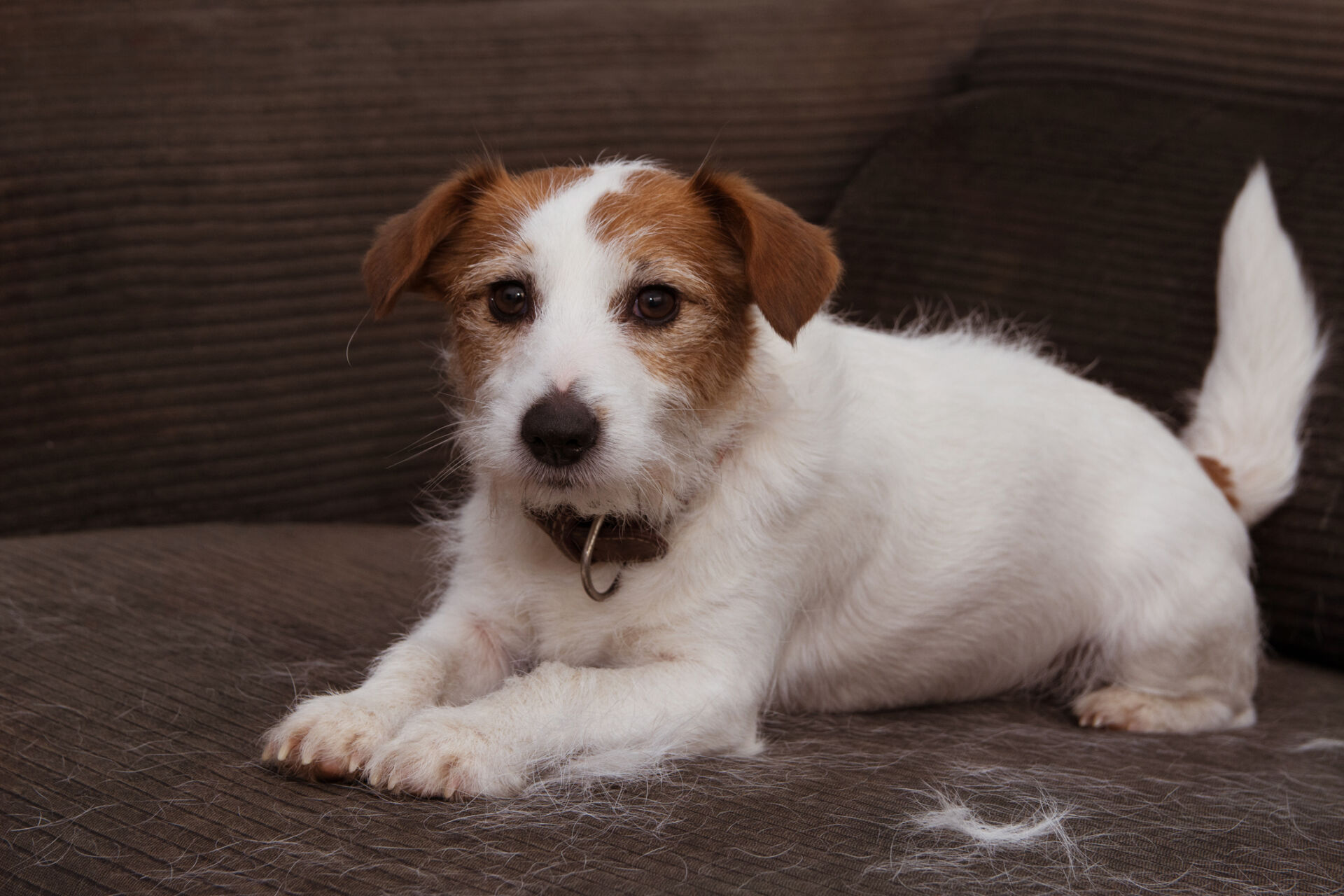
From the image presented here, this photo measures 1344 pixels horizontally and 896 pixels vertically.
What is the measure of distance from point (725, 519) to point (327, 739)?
1.95ft

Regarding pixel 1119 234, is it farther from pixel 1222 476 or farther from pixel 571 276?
pixel 571 276

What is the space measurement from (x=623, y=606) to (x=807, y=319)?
449 millimetres

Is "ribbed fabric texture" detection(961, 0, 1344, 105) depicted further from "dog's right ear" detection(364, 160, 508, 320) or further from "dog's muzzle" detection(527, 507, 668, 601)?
"dog's muzzle" detection(527, 507, 668, 601)

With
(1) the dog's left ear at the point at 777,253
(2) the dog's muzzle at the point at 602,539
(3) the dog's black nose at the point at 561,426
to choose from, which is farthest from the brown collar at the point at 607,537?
(1) the dog's left ear at the point at 777,253

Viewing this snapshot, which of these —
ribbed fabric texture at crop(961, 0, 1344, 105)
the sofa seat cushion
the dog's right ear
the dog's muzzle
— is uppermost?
ribbed fabric texture at crop(961, 0, 1344, 105)

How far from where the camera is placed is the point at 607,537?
1681 mm

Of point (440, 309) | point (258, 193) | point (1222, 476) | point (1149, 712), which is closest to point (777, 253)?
point (1149, 712)

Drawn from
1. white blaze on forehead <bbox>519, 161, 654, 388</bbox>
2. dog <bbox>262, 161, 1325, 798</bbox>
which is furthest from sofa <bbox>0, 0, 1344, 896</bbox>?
white blaze on forehead <bbox>519, 161, 654, 388</bbox>

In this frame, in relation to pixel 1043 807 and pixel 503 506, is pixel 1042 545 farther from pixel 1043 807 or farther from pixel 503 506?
pixel 503 506

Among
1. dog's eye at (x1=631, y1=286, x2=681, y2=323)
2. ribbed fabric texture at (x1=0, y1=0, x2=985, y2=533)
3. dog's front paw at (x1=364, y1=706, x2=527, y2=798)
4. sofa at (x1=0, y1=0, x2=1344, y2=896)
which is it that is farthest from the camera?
ribbed fabric texture at (x1=0, y1=0, x2=985, y2=533)

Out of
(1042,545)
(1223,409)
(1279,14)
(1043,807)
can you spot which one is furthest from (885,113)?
(1043,807)

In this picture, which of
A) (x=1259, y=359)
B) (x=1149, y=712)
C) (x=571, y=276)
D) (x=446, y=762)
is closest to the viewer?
(x=446, y=762)

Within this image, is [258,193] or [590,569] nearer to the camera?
[590,569]

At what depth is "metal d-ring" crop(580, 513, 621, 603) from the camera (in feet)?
5.41
